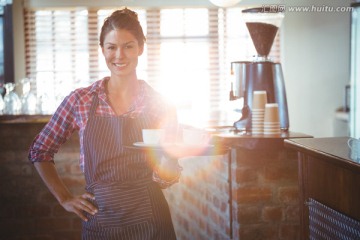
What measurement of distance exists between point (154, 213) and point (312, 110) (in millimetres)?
5304

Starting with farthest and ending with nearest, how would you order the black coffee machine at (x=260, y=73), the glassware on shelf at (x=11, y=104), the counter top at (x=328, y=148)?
the glassware on shelf at (x=11, y=104), the black coffee machine at (x=260, y=73), the counter top at (x=328, y=148)

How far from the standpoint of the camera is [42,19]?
684 centimetres

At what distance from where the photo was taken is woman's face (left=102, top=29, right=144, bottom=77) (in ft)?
6.07

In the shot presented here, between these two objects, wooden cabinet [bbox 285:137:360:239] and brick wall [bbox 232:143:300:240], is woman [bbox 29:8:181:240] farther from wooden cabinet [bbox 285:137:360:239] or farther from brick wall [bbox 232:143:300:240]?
brick wall [bbox 232:143:300:240]

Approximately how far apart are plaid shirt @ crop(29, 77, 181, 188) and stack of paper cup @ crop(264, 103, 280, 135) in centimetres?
90

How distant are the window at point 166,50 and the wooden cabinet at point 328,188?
466 centimetres

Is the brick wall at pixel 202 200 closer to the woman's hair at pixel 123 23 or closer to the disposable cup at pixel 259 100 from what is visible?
the disposable cup at pixel 259 100

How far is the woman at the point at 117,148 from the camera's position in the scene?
184 centimetres

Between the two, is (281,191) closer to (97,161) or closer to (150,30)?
(97,161)

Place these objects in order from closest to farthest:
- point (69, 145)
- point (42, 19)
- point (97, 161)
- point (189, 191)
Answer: point (97, 161)
point (189, 191)
point (69, 145)
point (42, 19)

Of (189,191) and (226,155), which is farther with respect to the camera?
(189,191)

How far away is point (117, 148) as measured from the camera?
1885 mm

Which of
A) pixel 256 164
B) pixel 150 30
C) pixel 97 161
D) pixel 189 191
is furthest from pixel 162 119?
pixel 150 30

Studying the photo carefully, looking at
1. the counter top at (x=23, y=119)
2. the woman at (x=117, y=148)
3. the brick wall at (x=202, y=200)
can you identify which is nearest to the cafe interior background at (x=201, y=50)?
the counter top at (x=23, y=119)
